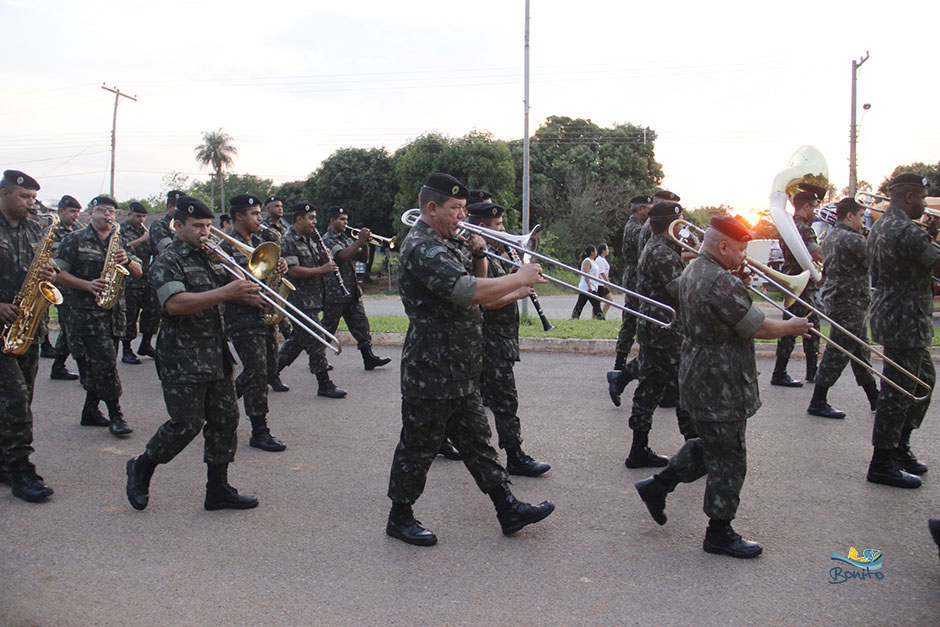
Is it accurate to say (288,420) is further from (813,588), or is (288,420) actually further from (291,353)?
(813,588)

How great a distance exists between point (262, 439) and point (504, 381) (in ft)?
6.99

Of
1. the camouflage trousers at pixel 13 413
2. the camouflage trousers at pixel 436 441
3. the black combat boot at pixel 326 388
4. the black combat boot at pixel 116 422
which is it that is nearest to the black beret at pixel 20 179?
the camouflage trousers at pixel 13 413

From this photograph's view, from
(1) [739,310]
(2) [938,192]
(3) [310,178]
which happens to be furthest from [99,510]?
(2) [938,192]

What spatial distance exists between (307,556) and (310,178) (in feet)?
130

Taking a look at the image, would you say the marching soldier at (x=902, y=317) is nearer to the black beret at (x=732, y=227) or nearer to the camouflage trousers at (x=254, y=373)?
the black beret at (x=732, y=227)

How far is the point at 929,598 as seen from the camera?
11.2 feet

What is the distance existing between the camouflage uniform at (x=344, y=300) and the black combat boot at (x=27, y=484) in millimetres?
4051

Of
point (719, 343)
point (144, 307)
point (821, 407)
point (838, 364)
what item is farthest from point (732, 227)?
point (144, 307)

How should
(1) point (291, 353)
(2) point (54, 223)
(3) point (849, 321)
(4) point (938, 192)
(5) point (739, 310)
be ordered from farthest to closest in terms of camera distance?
(4) point (938, 192) → (1) point (291, 353) → (3) point (849, 321) → (2) point (54, 223) → (5) point (739, 310)

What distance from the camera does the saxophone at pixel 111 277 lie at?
21.4 feet

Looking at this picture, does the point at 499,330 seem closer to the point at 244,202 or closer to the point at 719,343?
the point at 719,343

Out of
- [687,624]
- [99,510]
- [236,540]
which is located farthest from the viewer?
[99,510]

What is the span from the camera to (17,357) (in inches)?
196

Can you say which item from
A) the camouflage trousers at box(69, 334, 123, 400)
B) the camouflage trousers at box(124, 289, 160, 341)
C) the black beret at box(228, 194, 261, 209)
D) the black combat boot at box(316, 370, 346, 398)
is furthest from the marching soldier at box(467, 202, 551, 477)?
the camouflage trousers at box(124, 289, 160, 341)
